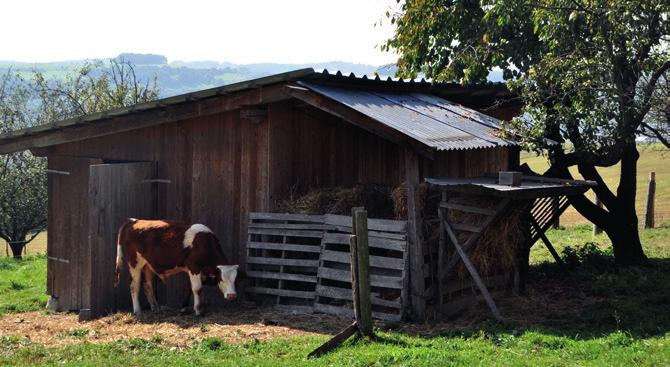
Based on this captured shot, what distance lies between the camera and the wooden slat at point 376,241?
11375 mm

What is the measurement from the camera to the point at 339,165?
13.6 meters

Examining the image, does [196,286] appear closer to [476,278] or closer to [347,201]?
[347,201]

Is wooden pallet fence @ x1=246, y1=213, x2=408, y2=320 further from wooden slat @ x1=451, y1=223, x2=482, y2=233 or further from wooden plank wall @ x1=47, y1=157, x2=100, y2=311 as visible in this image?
wooden plank wall @ x1=47, y1=157, x2=100, y2=311

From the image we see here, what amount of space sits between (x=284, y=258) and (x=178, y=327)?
75.0 inches

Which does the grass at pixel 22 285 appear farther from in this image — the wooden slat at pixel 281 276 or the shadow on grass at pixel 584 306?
the shadow on grass at pixel 584 306

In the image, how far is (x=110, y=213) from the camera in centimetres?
1327

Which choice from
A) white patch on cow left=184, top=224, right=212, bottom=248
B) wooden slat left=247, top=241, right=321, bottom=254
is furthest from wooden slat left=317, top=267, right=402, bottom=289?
white patch on cow left=184, top=224, right=212, bottom=248

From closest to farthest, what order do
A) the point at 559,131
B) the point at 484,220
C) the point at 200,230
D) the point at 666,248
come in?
the point at 484,220, the point at 200,230, the point at 559,131, the point at 666,248

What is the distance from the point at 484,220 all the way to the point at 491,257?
0.85 metres

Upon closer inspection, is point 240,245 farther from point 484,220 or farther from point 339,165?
point 484,220

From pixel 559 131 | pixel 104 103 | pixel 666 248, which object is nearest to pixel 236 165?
pixel 559 131

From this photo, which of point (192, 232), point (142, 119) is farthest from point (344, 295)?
point (142, 119)

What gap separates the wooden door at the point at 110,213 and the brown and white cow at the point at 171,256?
0.21m

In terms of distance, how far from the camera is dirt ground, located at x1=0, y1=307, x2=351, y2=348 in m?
10.8
